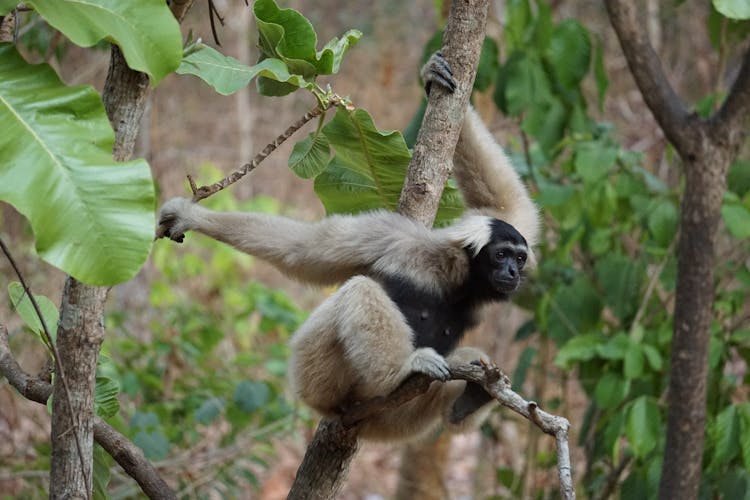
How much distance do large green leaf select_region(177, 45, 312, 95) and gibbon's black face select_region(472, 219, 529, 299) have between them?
1.47 meters

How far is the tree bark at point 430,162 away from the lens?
3.87 metres

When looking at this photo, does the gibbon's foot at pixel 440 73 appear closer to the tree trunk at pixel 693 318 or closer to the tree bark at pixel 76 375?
the tree bark at pixel 76 375

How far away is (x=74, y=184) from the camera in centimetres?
247

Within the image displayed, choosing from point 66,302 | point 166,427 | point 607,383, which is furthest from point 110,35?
point 166,427

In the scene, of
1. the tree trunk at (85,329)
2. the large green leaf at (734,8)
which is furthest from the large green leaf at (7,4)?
the large green leaf at (734,8)

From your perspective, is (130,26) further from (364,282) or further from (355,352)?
(355,352)

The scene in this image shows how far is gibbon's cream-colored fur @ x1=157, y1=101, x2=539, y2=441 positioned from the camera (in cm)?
405

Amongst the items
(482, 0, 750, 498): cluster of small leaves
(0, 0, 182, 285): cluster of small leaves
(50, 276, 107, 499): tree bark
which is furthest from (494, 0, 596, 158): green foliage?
(0, 0, 182, 285): cluster of small leaves

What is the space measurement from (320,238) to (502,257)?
947mm

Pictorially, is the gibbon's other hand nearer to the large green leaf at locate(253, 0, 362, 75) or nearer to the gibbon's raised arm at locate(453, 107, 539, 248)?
the large green leaf at locate(253, 0, 362, 75)

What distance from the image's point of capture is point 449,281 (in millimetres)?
4449

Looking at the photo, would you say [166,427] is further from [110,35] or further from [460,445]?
[460,445]

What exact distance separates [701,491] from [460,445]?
7096mm

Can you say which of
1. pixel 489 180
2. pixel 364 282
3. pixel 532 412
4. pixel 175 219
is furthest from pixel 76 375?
pixel 489 180
